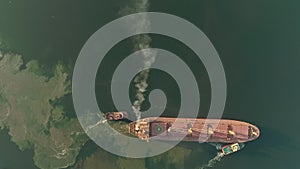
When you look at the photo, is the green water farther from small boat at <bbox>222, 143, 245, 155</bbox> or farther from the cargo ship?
the cargo ship

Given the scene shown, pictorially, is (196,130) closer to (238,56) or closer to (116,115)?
(116,115)

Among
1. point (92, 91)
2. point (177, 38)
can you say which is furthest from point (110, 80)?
point (177, 38)

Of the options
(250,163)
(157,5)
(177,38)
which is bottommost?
(250,163)

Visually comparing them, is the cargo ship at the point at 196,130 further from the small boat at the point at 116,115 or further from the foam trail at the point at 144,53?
the foam trail at the point at 144,53

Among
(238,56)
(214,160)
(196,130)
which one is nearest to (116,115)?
(196,130)

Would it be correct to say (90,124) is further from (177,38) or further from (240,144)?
(240,144)

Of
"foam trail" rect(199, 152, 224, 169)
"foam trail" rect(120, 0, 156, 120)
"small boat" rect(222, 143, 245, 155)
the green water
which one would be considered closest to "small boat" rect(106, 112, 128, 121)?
the green water
